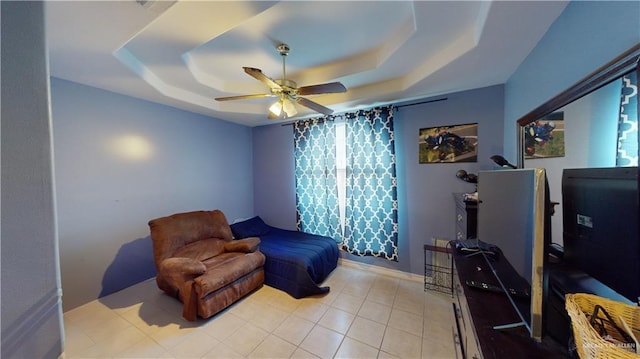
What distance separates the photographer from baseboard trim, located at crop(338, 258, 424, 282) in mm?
2795

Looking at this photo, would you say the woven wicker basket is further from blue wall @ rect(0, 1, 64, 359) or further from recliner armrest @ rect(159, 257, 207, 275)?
recliner armrest @ rect(159, 257, 207, 275)

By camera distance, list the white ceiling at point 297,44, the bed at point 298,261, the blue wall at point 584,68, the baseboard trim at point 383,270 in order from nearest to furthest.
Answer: the blue wall at point 584,68 < the white ceiling at point 297,44 < the bed at point 298,261 < the baseboard trim at point 383,270

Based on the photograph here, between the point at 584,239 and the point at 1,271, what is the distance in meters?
1.85

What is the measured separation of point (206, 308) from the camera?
6.61 feet

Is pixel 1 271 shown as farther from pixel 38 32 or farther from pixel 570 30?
pixel 570 30

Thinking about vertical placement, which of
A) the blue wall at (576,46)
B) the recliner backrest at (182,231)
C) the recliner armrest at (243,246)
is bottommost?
the recliner armrest at (243,246)

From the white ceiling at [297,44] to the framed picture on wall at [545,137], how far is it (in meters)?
0.61

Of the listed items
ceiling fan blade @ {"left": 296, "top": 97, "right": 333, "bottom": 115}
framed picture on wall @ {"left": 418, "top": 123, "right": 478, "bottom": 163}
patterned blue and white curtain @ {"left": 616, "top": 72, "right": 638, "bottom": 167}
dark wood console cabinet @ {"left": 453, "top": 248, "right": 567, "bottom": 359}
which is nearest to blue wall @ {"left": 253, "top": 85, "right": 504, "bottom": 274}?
framed picture on wall @ {"left": 418, "top": 123, "right": 478, "bottom": 163}

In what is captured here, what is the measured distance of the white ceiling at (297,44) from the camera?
1.31 meters

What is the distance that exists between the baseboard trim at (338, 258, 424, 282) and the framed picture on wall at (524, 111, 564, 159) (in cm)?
191

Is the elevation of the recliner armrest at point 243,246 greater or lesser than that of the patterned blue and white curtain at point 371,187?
lesser

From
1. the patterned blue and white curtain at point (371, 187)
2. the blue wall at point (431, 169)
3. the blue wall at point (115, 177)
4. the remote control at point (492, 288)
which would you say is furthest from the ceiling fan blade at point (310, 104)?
the blue wall at point (115, 177)

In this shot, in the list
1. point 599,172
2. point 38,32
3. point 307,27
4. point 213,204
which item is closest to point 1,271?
point 38,32

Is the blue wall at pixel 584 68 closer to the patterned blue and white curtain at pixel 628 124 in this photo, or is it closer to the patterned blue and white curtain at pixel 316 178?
the patterned blue and white curtain at pixel 628 124
